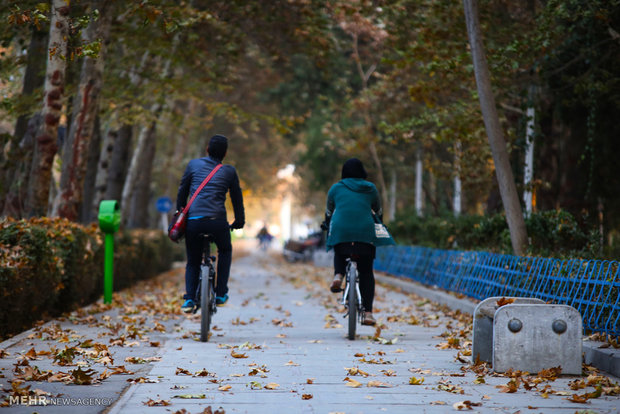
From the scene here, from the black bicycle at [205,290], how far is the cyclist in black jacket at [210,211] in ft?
0.18

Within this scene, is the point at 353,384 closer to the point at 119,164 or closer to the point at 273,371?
the point at 273,371

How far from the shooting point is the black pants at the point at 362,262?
368 inches

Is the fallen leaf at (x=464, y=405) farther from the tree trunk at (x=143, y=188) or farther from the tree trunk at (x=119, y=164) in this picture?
the tree trunk at (x=143, y=188)

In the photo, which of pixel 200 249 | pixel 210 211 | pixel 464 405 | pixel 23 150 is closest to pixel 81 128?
pixel 23 150

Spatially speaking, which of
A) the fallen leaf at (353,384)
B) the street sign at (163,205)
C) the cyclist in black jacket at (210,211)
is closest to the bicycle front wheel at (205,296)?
the cyclist in black jacket at (210,211)

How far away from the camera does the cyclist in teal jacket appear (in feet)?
30.6

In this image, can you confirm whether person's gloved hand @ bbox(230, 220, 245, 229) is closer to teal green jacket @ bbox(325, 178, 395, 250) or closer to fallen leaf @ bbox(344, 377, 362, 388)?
teal green jacket @ bbox(325, 178, 395, 250)

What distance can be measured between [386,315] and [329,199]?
4.01m

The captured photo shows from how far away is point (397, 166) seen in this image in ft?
105

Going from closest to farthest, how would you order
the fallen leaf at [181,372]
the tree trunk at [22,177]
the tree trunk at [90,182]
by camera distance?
the fallen leaf at [181,372] < the tree trunk at [22,177] < the tree trunk at [90,182]

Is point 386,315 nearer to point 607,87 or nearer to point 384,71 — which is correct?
point 607,87

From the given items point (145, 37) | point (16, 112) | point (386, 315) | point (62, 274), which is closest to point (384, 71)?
point (145, 37)

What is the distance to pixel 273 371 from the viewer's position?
7.12 meters

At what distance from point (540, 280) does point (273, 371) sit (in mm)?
3954
